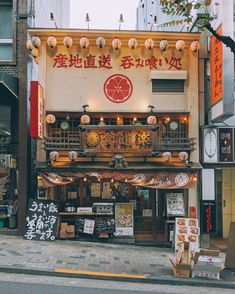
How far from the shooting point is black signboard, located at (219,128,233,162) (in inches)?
608

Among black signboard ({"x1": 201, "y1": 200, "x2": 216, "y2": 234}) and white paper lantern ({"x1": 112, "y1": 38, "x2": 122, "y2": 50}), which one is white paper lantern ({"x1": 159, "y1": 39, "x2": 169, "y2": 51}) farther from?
black signboard ({"x1": 201, "y1": 200, "x2": 216, "y2": 234})

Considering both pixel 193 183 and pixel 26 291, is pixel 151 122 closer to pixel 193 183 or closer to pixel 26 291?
pixel 193 183

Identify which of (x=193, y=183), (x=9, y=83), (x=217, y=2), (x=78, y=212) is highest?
(x=217, y=2)

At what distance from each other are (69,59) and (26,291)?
31.3 ft

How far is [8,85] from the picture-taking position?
49.5 ft

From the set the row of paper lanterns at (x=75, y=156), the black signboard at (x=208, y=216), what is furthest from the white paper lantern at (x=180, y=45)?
the black signboard at (x=208, y=216)

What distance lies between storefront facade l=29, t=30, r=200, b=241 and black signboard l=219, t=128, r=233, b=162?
920 millimetres

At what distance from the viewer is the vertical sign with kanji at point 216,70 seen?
13598mm

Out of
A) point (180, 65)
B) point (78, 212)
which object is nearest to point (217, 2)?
point (180, 65)

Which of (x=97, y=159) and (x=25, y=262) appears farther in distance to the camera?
(x=97, y=159)

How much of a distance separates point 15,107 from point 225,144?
830cm

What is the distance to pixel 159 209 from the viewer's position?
53.1ft

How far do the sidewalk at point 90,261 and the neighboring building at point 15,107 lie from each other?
1913mm

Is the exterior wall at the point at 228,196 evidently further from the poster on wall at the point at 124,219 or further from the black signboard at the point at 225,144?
the poster on wall at the point at 124,219
